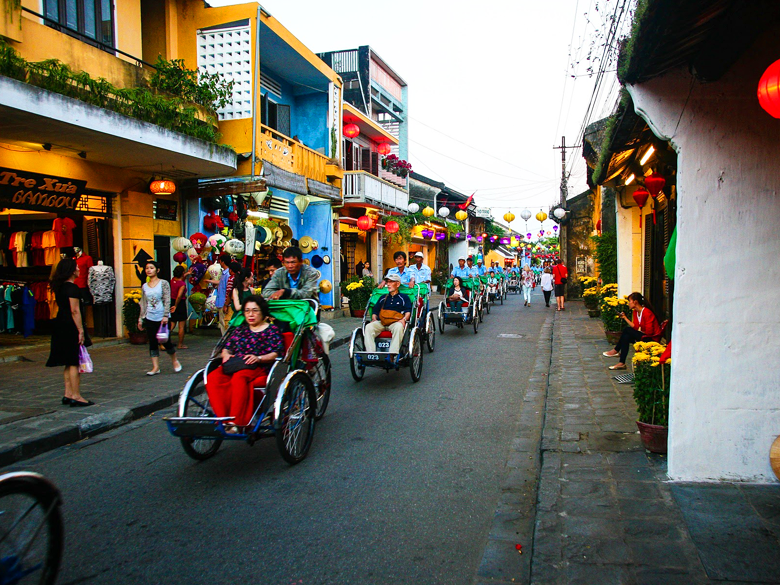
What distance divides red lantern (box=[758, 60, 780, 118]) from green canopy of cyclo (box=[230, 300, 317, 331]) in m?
3.92

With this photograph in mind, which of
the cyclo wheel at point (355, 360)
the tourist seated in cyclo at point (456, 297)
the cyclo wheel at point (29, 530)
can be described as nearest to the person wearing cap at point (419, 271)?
the tourist seated in cyclo at point (456, 297)

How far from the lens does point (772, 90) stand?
312cm

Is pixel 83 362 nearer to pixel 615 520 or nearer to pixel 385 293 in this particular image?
pixel 385 293

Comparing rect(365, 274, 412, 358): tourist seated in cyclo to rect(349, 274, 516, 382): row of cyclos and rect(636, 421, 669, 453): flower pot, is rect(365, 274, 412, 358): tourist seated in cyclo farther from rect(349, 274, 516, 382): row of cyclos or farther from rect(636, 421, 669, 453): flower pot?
rect(636, 421, 669, 453): flower pot

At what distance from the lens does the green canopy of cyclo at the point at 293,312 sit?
5.38 m

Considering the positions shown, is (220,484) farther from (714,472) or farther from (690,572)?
(714,472)

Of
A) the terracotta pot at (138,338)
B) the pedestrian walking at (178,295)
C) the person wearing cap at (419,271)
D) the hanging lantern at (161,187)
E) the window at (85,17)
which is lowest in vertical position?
the terracotta pot at (138,338)

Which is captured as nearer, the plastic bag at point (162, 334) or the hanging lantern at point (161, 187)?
the plastic bag at point (162, 334)

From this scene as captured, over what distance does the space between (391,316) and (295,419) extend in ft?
11.4

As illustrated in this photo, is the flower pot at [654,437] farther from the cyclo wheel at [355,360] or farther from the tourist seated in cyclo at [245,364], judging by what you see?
the cyclo wheel at [355,360]

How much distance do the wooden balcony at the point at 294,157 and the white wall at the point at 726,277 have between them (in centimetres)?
1040

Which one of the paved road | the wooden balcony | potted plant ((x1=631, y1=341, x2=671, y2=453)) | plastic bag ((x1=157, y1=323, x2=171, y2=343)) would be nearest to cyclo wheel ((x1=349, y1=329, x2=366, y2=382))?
the paved road

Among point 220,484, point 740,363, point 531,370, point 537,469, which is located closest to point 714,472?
point 740,363

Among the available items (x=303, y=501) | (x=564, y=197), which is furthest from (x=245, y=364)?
(x=564, y=197)
